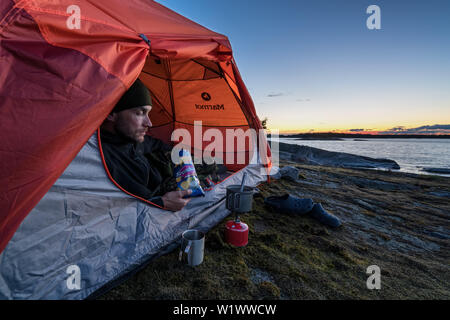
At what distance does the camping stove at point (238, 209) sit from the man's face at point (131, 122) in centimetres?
96

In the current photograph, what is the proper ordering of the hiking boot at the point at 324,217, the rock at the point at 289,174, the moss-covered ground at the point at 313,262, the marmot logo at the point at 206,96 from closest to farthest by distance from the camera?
the moss-covered ground at the point at 313,262 → the hiking boot at the point at 324,217 → the marmot logo at the point at 206,96 → the rock at the point at 289,174

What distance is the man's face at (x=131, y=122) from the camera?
1.65 meters

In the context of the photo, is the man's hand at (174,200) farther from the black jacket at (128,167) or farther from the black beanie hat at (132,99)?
the black beanie hat at (132,99)

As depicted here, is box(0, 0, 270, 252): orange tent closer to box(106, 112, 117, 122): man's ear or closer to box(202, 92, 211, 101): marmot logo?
box(106, 112, 117, 122): man's ear

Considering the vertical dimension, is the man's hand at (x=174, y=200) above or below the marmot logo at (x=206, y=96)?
below

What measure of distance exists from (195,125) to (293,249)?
253cm

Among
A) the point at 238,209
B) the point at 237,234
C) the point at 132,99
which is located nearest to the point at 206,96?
the point at 132,99

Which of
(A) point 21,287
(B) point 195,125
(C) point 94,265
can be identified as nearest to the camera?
(A) point 21,287

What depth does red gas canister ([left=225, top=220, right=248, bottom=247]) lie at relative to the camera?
1890mm

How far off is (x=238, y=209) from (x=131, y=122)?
1.19m

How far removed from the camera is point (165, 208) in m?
1.65

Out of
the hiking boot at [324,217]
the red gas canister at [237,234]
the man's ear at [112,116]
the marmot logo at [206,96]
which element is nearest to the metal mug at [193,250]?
the red gas canister at [237,234]
